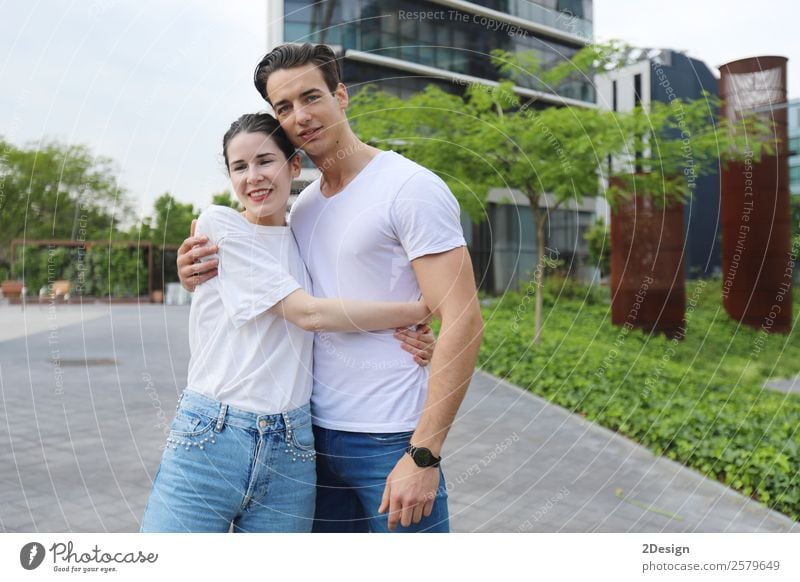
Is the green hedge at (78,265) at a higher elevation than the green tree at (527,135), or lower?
lower

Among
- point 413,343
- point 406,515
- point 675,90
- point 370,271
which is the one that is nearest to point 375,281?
point 370,271

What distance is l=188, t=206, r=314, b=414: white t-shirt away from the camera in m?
1.37

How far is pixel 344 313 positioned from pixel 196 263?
0.30 meters

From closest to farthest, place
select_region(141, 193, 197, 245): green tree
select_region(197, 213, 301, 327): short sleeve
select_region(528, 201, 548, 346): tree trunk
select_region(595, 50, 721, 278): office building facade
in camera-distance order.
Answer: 1. select_region(197, 213, 301, 327): short sleeve
2. select_region(141, 193, 197, 245): green tree
3. select_region(595, 50, 721, 278): office building facade
4. select_region(528, 201, 548, 346): tree trunk

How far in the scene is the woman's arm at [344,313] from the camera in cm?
137

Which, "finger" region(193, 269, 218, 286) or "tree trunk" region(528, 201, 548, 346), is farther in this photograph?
"tree trunk" region(528, 201, 548, 346)

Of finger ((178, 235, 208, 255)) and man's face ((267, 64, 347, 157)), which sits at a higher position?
man's face ((267, 64, 347, 157))

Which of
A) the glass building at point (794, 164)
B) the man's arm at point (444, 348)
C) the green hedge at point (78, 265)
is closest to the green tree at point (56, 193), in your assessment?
the green hedge at point (78, 265)

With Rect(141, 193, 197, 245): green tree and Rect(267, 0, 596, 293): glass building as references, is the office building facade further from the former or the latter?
Rect(141, 193, 197, 245): green tree

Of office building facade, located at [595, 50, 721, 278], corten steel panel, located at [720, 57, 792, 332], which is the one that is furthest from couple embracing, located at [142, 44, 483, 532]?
corten steel panel, located at [720, 57, 792, 332]

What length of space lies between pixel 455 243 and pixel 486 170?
4.08 metres

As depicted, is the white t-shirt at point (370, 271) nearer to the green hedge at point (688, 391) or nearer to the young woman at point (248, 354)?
the young woman at point (248, 354)

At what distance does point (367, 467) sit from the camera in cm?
152
